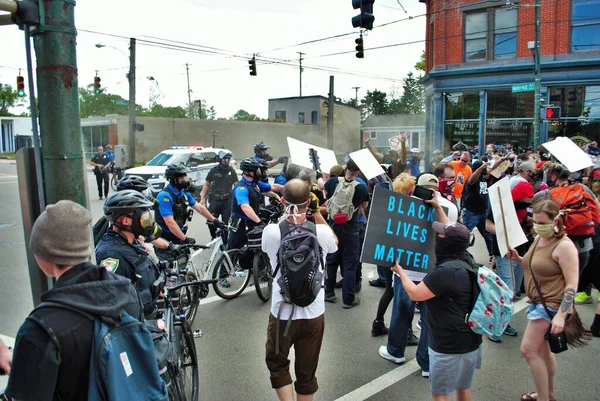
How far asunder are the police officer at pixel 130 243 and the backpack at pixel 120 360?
1.32 metres

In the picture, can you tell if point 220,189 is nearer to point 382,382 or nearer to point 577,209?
point 382,382

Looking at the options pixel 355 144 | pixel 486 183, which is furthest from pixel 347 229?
pixel 355 144

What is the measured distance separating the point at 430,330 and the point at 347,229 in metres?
3.15

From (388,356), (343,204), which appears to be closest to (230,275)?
(343,204)

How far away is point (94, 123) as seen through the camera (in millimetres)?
41750

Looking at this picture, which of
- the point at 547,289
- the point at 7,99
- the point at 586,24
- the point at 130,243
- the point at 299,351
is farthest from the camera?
the point at 7,99

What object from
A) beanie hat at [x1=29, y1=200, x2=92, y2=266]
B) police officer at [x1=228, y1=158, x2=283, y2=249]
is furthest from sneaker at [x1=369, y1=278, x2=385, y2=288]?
beanie hat at [x1=29, y1=200, x2=92, y2=266]

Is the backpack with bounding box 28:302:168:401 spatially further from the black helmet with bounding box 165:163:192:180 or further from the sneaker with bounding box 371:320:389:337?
the black helmet with bounding box 165:163:192:180

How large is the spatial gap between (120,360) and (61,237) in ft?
1.82

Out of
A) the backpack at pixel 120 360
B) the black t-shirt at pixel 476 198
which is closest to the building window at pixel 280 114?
the black t-shirt at pixel 476 198

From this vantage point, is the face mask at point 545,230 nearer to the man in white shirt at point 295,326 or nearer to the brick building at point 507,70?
the man in white shirt at point 295,326

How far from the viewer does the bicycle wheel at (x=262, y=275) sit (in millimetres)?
6520

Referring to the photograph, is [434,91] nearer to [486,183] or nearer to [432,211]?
[486,183]

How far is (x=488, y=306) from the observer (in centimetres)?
325
